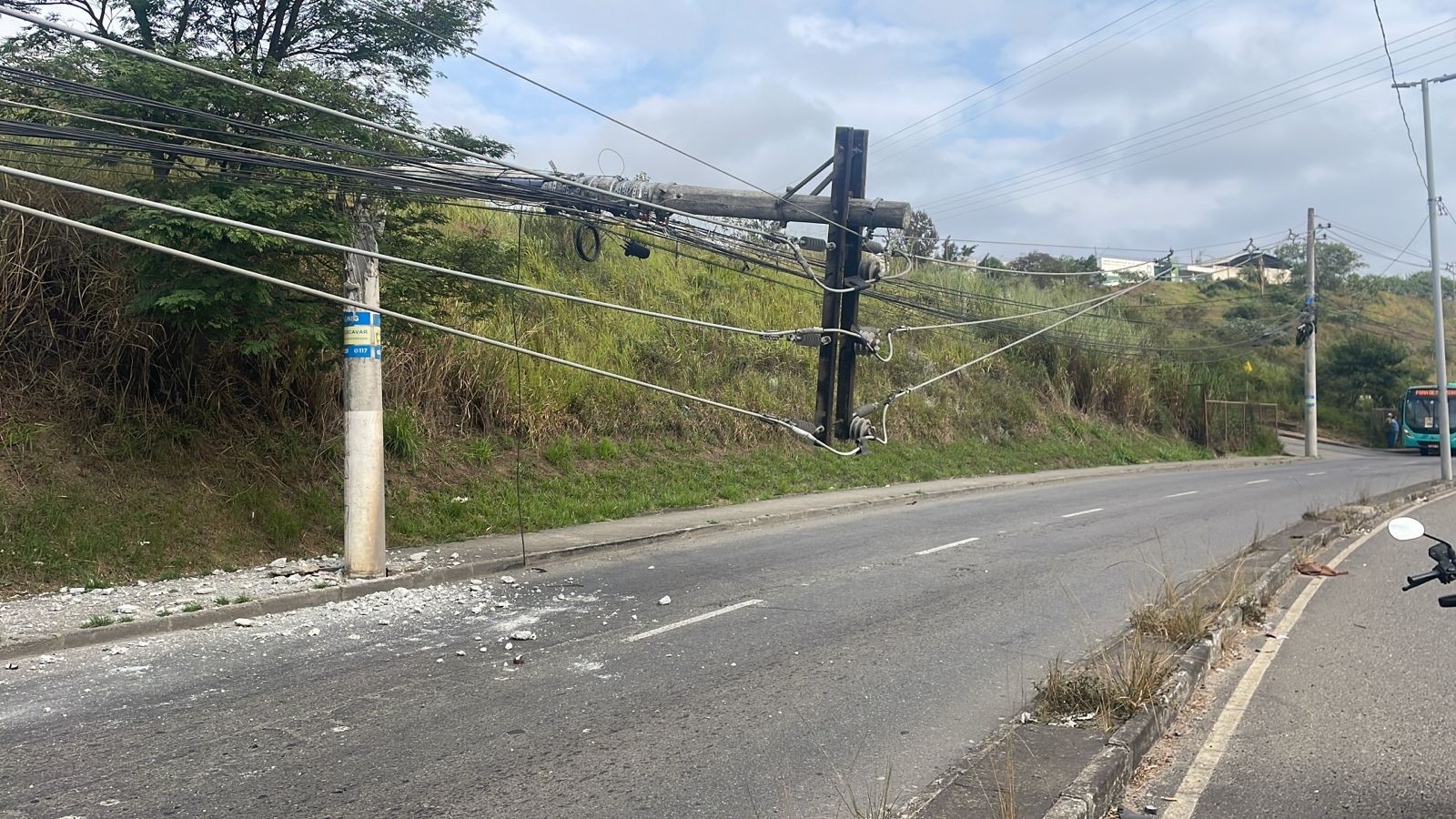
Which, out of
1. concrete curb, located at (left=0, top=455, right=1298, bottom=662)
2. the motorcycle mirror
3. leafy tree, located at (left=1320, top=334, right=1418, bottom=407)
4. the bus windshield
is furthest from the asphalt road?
leafy tree, located at (left=1320, top=334, right=1418, bottom=407)

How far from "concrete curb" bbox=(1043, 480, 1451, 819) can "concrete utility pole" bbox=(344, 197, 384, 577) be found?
7.85 metres

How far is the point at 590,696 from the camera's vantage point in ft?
22.0

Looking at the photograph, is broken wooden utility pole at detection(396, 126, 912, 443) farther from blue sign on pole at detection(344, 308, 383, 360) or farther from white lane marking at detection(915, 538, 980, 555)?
white lane marking at detection(915, 538, 980, 555)

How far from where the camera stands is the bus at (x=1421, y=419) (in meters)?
43.9

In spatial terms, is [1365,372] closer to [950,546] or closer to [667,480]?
[667,480]

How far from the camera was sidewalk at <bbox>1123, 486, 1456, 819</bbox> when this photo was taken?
4.92m

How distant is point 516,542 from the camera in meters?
13.5

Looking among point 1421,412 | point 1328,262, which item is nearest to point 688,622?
point 1421,412

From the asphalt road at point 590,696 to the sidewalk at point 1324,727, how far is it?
1.13m

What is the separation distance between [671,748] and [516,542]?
322 inches

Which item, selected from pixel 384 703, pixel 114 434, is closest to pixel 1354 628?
pixel 384 703

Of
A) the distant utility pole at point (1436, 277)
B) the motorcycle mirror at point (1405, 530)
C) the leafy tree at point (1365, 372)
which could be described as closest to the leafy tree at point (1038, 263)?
the leafy tree at point (1365, 372)

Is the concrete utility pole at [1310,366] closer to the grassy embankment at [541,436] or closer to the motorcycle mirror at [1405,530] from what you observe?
the grassy embankment at [541,436]

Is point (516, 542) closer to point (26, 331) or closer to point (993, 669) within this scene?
point (26, 331)
